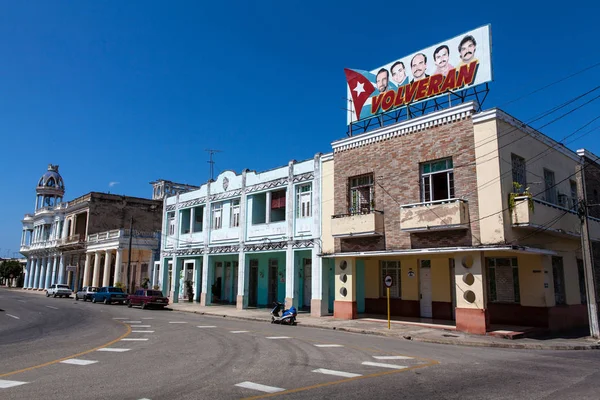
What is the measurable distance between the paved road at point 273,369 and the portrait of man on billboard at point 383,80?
13.2 m

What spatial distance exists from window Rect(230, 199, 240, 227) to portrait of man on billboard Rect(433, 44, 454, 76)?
1713 cm

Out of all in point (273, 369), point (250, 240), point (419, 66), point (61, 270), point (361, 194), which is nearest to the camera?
point (273, 369)

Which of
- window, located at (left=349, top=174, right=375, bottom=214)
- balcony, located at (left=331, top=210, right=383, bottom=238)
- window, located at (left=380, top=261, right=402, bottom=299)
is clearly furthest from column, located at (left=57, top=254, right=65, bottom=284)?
window, located at (left=349, top=174, right=375, bottom=214)

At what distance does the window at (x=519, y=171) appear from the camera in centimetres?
1962

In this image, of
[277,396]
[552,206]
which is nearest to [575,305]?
[552,206]

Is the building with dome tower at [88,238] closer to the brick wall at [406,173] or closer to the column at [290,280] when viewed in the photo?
→ the column at [290,280]

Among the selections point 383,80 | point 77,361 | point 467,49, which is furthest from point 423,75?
point 77,361

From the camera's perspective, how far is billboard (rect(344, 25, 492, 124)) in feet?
65.6

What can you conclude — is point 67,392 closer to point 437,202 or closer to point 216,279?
point 437,202

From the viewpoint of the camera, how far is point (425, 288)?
78.1 feet

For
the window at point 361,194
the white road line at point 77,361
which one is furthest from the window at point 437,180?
the white road line at point 77,361

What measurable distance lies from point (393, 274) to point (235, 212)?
1297cm

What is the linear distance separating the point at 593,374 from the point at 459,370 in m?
2.86

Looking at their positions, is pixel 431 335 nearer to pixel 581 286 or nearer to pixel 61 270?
pixel 581 286
